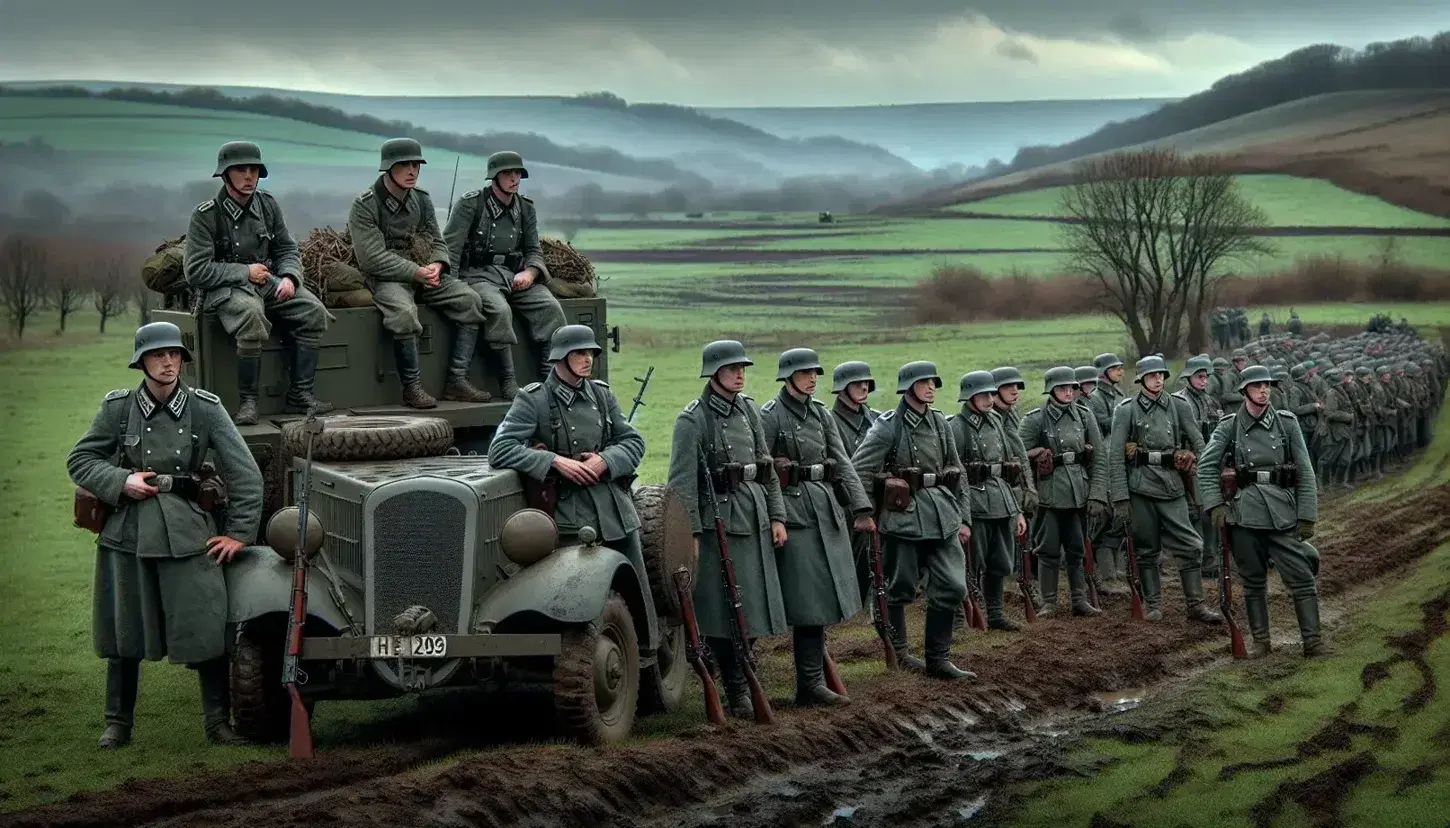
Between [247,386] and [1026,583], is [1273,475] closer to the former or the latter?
[1026,583]

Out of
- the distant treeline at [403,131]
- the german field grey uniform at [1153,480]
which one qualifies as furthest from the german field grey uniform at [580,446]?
the distant treeline at [403,131]

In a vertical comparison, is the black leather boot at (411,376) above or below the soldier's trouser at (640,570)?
above

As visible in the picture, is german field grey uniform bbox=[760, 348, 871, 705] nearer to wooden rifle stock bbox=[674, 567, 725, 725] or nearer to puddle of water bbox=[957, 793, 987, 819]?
wooden rifle stock bbox=[674, 567, 725, 725]

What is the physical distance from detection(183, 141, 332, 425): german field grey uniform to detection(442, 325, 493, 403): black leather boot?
1.15 metres

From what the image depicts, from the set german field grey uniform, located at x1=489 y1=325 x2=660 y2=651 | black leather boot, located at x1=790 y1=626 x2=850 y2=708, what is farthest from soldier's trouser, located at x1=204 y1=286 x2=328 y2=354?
black leather boot, located at x1=790 y1=626 x2=850 y2=708

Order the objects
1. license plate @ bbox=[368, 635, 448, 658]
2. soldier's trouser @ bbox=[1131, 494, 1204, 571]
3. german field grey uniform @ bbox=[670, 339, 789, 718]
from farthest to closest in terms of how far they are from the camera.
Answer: soldier's trouser @ bbox=[1131, 494, 1204, 571]
german field grey uniform @ bbox=[670, 339, 789, 718]
license plate @ bbox=[368, 635, 448, 658]

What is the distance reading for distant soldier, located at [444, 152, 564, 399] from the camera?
49.9 ft

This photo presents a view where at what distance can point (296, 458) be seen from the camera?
12.2m

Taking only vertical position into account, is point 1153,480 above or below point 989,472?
below

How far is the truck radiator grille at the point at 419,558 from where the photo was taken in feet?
36.2

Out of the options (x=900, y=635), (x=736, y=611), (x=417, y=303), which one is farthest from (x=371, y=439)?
(x=900, y=635)

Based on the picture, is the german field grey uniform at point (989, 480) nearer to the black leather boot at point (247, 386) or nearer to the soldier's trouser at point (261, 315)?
the soldier's trouser at point (261, 315)

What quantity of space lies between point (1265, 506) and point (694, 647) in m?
5.49

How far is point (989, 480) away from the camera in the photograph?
17.2 m
